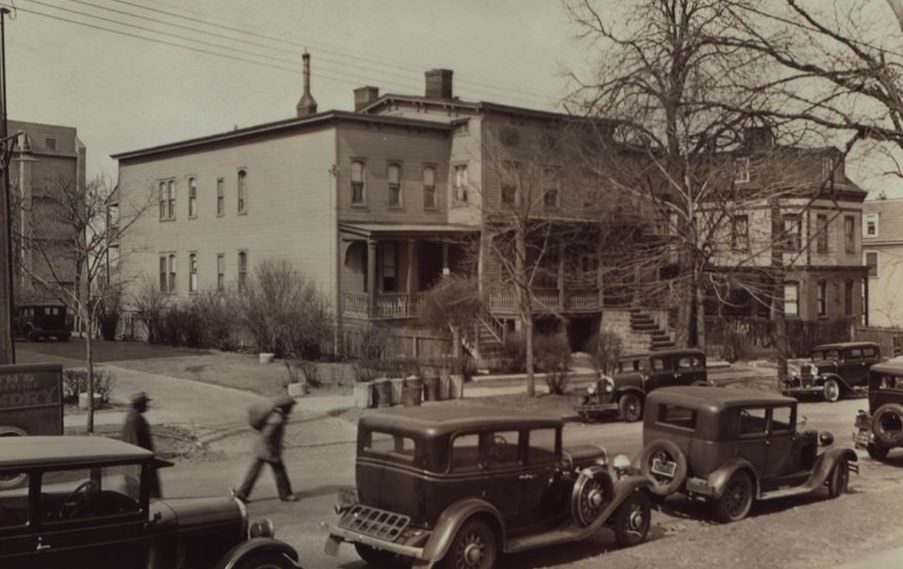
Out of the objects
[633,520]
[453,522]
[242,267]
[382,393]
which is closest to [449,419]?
[453,522]

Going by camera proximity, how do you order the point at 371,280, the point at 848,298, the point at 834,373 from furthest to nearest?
the point at 848,298, the point at 371,280, the point at 834,373

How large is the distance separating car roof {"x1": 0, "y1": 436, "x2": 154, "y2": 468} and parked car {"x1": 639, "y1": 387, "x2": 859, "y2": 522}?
7.31 metres

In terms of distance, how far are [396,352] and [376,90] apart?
1839 centimetres

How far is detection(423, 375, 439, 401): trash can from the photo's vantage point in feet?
76.0

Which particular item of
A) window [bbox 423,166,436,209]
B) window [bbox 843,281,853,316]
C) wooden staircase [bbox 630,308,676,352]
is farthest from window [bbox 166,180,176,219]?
window [bbox 843,281,853,316]

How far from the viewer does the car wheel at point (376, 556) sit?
32.7ft

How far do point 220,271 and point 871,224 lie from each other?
42.6 metres

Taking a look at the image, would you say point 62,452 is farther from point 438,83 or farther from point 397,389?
point 438,83

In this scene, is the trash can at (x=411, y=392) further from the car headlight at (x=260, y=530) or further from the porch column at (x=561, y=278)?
the car headlight at (x=260, y=530)

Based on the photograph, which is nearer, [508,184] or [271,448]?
[271,448]

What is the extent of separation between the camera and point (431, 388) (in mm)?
→ 23266

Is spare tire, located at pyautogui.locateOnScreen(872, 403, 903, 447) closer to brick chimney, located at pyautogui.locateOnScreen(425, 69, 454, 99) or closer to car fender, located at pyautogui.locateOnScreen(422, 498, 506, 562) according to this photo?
car fender, located at pyautogui.locateOnScreen(422, 498, 506, 562)

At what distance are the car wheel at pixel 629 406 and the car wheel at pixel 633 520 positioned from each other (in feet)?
37.2

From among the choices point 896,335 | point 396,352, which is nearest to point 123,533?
point 396,352
